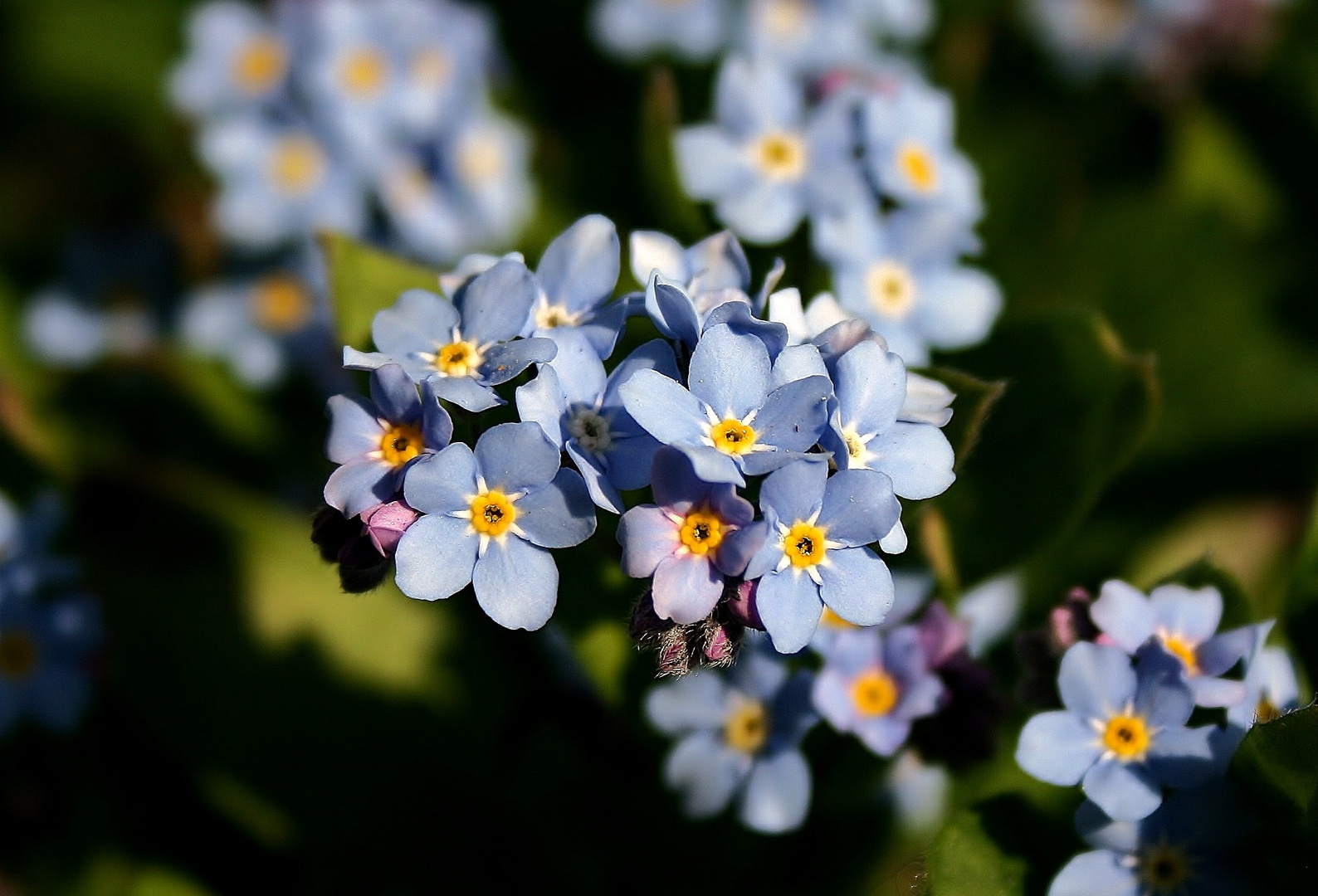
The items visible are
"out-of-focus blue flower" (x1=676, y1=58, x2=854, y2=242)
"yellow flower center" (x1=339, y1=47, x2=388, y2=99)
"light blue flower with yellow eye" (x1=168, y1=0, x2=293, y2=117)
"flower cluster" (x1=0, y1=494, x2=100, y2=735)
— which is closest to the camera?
"out-of-focus blue flower" (x1=676, y1=58, x2=854, y2=242)

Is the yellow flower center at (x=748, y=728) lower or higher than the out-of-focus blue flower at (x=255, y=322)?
higher

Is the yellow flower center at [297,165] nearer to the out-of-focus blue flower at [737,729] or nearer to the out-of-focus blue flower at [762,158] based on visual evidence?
the out-of-focus blue flower at [762,158]

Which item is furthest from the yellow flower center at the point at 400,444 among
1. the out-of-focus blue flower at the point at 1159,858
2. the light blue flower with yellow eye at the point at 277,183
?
the light blue flower with yellow eye at the point at 277,183

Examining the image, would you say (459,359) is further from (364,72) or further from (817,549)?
(364,72)

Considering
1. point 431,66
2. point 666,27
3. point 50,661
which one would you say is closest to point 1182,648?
point 50,661

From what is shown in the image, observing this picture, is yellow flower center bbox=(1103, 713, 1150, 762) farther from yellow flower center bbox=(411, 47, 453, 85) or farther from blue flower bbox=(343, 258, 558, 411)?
yellow flower center bbox=(411, 47, 453, 85)

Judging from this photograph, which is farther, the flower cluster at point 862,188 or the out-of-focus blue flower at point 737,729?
the flower cluster at point 862,188

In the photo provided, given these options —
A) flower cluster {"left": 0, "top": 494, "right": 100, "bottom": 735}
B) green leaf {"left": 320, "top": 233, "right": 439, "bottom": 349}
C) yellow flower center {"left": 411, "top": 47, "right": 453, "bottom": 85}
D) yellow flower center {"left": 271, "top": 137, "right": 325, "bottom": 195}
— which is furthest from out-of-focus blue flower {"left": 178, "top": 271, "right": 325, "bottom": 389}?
green leaf {"left": 320, "top": 233, "right": 439, "bottom": 349}
